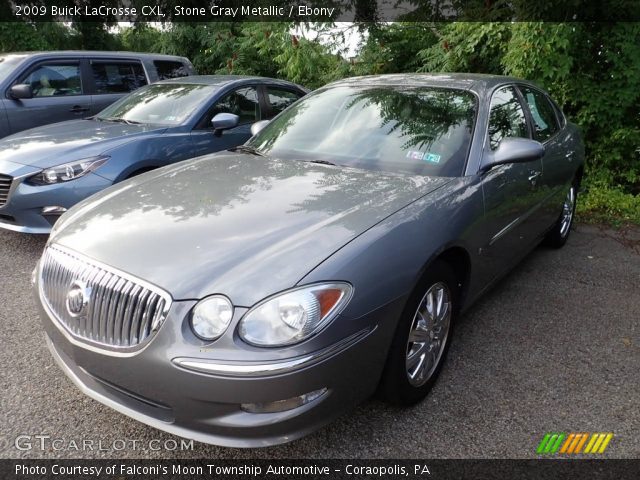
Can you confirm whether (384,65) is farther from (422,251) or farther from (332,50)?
(422,251)

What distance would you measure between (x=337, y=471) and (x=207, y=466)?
556mm

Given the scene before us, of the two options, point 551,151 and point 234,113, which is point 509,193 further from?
point 234,113

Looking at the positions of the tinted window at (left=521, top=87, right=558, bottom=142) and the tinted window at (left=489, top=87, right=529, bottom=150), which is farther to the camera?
the tinted window at (left=521, top=87, right=558, bottom=142)

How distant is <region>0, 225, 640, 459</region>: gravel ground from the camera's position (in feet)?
7.48

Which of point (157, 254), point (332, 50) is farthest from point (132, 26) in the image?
point (157, 254)

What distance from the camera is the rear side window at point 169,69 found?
7.75m

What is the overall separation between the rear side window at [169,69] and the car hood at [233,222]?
5340 millimetres

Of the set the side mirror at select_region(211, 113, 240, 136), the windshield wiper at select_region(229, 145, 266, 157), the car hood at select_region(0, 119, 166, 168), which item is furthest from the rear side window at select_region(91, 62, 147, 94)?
the windshield wiper at select_region(229, 145, 266, 157)

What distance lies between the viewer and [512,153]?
287 cm

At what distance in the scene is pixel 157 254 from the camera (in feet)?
6.73

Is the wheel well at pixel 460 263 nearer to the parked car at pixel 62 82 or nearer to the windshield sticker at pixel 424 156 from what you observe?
the windshield sticker at pixel 424 156

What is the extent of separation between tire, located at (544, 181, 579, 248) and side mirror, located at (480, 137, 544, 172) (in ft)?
6.18

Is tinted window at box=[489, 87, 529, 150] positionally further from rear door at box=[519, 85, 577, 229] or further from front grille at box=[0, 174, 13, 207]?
front grille at box=[0, 174, 13, 207]

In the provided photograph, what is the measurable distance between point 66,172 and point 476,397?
139 inches
